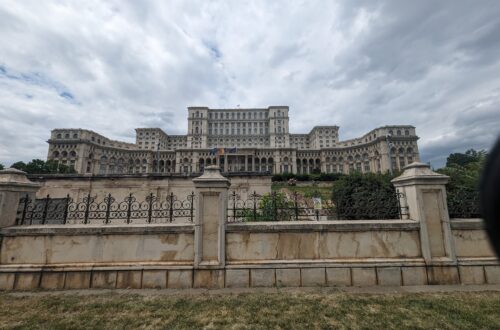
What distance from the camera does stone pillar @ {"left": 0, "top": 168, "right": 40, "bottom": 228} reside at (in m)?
5.80

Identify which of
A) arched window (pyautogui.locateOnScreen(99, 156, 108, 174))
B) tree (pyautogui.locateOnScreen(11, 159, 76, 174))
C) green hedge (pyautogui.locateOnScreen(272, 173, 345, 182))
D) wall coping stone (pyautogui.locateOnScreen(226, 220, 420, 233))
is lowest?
wall coping stone (pyautogui.locateOnScreen(226, 220, 420, 233))

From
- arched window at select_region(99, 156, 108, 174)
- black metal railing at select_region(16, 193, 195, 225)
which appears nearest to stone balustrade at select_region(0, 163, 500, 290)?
black metal railing at select_region(16, 193, 195, 225)

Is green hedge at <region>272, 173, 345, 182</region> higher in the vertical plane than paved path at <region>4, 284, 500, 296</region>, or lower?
higher

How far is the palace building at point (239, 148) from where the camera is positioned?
96000 millimetres

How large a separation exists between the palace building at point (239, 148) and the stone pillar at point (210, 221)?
86.1 m

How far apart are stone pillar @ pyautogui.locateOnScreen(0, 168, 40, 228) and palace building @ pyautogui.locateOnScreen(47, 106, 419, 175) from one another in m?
85.5

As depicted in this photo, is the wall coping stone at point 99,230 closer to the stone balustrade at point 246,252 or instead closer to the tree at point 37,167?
the stone balustrade at point 246,252

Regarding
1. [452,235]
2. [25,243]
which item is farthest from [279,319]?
[25,243]

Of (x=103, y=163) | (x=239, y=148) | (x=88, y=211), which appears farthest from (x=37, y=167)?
(x=88, y=211)

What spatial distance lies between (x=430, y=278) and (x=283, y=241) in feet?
11.8

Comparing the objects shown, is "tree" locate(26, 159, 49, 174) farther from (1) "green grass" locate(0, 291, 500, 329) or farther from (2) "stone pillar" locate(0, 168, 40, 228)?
(1) "green grass" locate(0, 291, 500, 329)

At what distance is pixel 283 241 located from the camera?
5637mm

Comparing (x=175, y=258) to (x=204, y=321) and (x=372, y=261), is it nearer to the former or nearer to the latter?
(x=204, y=321)

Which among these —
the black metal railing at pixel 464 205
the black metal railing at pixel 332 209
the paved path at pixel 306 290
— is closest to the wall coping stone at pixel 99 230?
the paved path at pixel 306 290
